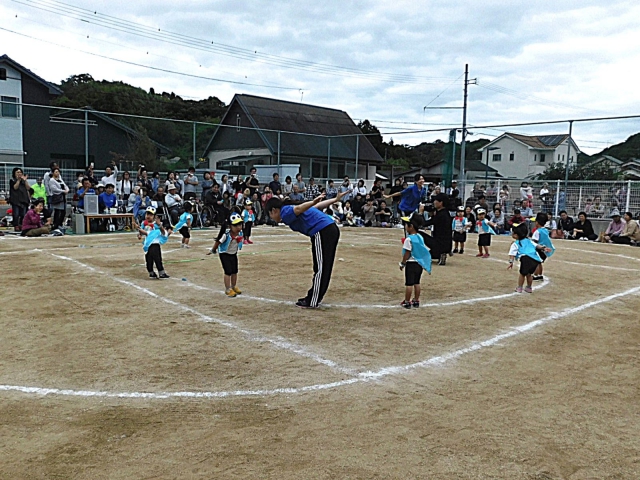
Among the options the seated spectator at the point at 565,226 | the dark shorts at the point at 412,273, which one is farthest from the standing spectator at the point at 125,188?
the seated spectator at the point at 565,226

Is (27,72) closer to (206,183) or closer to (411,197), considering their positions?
(206,183)

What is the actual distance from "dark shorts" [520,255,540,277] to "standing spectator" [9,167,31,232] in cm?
A: 1466

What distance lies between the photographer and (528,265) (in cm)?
923

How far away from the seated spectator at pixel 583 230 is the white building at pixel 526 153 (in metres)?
2.87

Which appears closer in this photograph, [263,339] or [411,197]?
[263,339]

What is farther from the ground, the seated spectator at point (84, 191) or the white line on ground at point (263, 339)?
the seated spectator at point (84, 191)

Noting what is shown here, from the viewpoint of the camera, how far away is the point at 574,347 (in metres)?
6.17

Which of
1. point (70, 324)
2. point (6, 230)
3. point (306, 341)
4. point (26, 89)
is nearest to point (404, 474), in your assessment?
point (306, 341)

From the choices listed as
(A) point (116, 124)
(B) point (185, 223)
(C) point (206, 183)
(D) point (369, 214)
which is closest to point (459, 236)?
(B) point (185, 223)

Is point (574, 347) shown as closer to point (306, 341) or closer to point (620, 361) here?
point (620, 361)

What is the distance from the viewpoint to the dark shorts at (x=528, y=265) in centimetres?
923

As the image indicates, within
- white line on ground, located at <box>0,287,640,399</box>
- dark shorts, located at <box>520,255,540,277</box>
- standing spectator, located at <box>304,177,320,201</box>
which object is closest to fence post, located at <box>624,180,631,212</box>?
standing spectator, located at <box>304,177,320,201</box>

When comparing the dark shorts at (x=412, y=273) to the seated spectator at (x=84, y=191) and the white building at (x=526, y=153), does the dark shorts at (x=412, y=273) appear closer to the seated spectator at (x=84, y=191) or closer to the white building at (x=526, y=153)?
the seated spectator at (x=84, y=191)

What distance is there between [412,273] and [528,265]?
258cm
